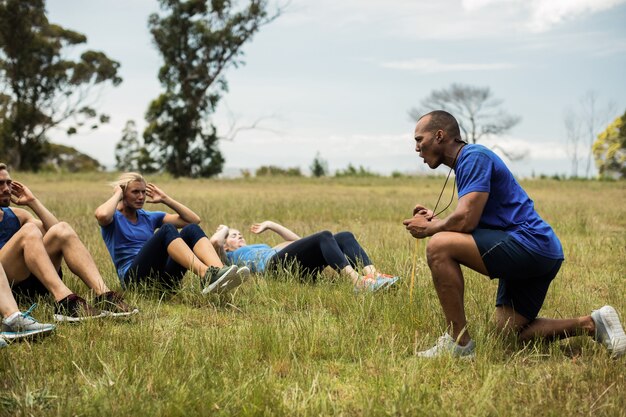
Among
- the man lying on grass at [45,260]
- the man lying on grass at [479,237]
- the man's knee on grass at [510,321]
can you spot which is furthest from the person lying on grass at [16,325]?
the man's knee on grass at [510,321]

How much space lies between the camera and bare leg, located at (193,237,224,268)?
6.43 m

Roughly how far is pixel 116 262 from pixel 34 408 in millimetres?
3207

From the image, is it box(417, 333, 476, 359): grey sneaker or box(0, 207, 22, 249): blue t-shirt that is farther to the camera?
box(0, 207, 22, 249): blue t-shirt

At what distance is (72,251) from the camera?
591 cm

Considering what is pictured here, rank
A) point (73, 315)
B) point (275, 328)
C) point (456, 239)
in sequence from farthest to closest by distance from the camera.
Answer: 1. point (73, 315)
2. point (275, 328)
3. point (456, 239)

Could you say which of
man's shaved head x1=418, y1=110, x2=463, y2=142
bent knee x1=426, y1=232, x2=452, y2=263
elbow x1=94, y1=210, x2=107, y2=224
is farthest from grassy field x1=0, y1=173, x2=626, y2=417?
man's shaved head x1=418, y1=110, x2=463, y2=142

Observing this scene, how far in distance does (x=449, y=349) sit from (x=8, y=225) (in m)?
3.67

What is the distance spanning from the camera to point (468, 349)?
4625mm

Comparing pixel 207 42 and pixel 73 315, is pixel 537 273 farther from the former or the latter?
pixel 207 42

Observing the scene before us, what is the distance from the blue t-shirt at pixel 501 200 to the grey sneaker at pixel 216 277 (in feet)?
6.76

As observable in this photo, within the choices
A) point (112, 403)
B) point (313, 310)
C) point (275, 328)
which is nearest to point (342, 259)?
point (313, 310)

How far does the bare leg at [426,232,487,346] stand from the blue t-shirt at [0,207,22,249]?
3.46 m

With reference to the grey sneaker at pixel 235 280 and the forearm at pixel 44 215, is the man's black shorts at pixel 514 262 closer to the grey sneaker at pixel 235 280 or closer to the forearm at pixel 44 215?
the grey sneaker at pixel 235 280

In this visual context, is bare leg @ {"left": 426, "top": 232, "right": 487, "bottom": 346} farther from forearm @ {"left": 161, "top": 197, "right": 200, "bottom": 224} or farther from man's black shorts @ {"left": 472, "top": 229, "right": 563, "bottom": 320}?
forearm @ {"left": 161, "top": 197, "right": 200, "bottom": 224}
